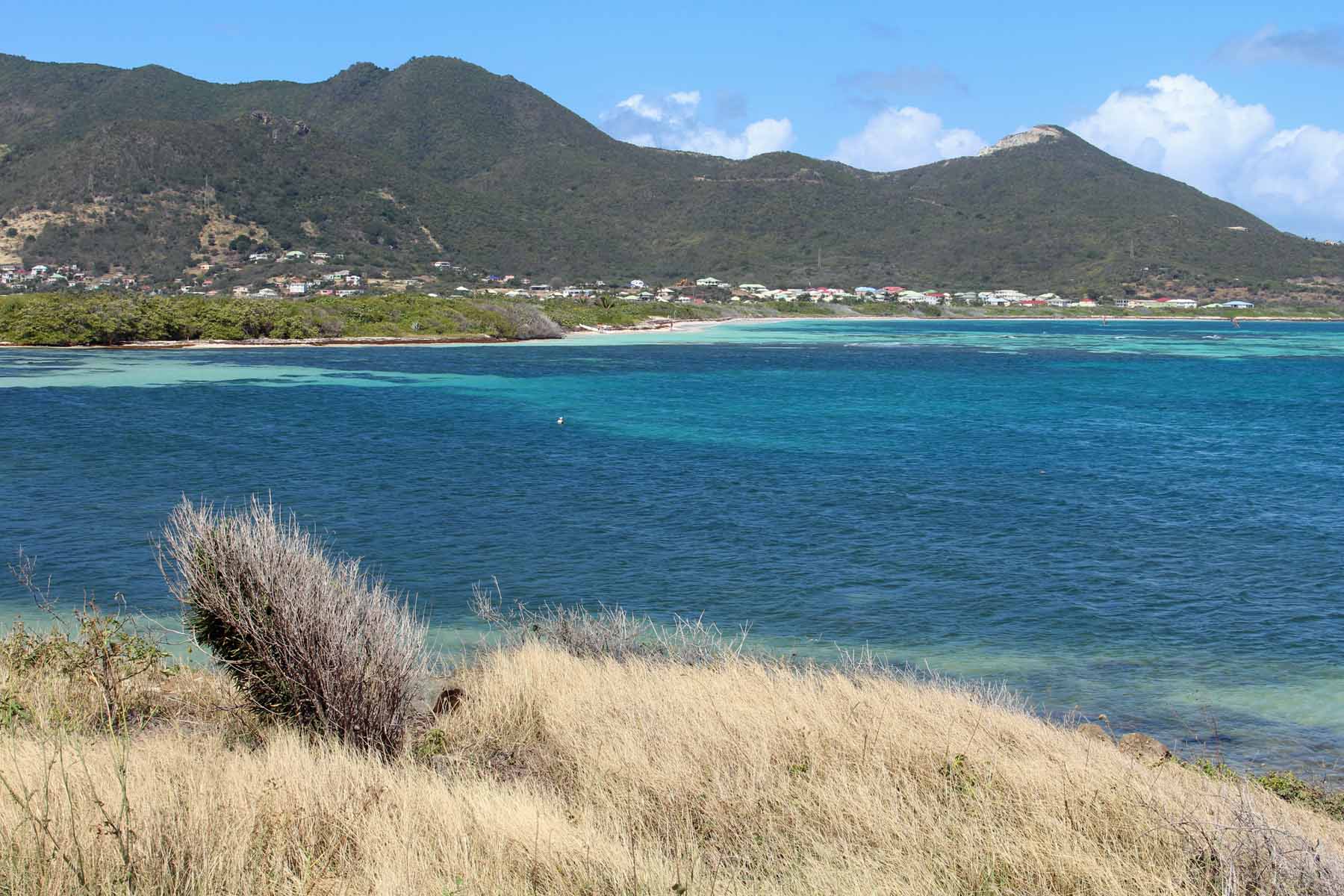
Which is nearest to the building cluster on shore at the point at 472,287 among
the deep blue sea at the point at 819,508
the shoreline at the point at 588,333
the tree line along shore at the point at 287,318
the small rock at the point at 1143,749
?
the shoreline at the point at 588,333

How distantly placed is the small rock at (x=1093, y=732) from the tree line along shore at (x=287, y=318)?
71.1 metres

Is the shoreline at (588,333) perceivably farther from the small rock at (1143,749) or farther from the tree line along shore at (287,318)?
the small rock at (1143,749)

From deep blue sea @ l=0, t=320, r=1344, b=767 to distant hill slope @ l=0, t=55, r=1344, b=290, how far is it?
2850 inches

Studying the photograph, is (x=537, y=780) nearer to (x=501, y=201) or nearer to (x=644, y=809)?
(x=644, y=809)

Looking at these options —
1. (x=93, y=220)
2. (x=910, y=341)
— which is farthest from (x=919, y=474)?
(x=93, y=220)

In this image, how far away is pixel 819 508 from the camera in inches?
845

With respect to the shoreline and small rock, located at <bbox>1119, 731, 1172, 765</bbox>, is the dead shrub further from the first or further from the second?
the shoreline

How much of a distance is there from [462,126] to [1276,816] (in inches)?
7540

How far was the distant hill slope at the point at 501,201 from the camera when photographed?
378ft

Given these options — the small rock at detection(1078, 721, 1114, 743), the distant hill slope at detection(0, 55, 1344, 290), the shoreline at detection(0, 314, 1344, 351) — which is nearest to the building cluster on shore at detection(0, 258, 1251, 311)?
the shoreline at detection(0, 314, 1344, 351)

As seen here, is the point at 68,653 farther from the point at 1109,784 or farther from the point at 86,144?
the point at 86,144

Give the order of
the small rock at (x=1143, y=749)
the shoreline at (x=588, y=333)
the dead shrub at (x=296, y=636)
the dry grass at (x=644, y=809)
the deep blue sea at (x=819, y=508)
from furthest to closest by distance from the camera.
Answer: the shoreline at (x=588, y=333), the deep blue sea at (x=819, y=508), the small rock at (x=1143, y=749), the dead shrub at (x=296, y=636), the dry grass at (x=644, y=809)

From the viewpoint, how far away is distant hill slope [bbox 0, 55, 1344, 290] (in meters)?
115

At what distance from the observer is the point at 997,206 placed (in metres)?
184
